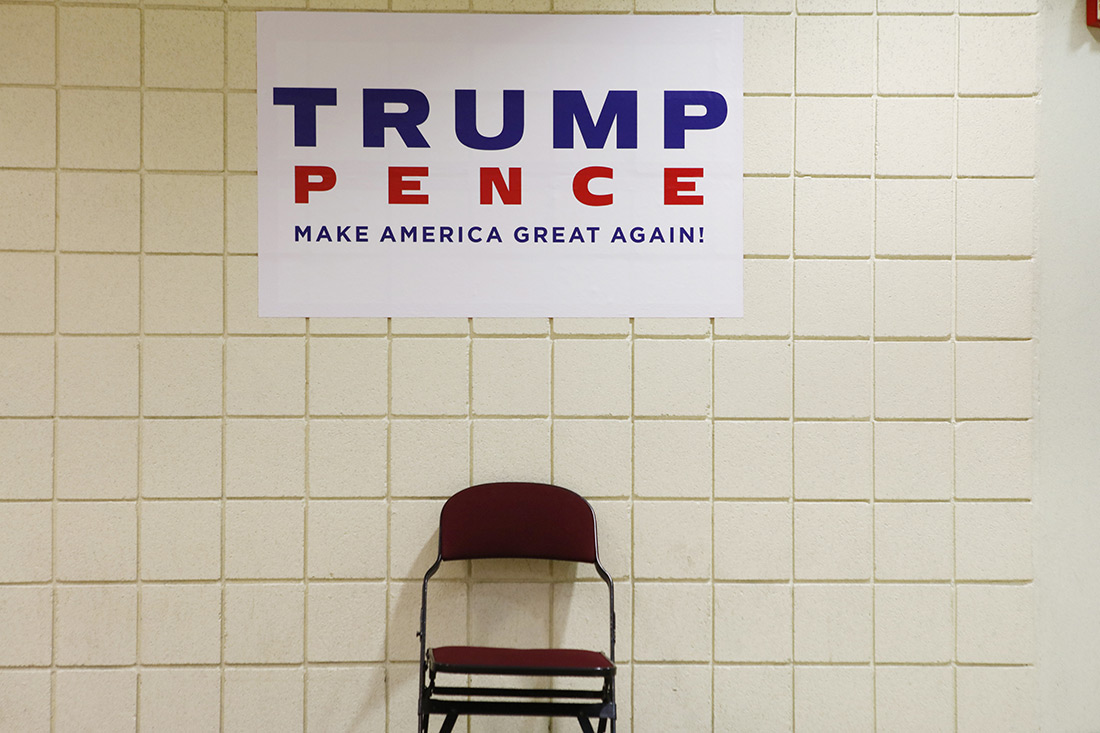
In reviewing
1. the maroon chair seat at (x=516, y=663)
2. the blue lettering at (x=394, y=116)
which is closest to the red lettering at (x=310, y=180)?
the blue lettering at (x=394, y=116)

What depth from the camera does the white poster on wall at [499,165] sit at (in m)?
2.49

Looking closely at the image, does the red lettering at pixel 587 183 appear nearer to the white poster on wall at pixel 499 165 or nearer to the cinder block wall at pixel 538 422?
the white poster on wall at pixel 499 165

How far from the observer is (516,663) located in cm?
207

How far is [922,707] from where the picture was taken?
250 cm

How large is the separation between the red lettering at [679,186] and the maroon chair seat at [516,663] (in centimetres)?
147

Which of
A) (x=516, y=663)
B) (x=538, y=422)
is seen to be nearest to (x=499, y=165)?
(x=538, y=422)

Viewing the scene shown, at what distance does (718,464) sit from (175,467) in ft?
5.94

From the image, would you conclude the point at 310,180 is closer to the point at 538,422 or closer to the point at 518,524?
the point at 538,422

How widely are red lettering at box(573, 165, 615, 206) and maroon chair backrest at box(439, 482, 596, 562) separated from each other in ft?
3.16

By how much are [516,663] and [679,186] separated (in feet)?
5.20

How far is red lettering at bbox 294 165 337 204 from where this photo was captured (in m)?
2.49

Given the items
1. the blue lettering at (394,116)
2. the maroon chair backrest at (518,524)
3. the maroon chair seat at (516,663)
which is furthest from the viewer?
the blue lettering at (394,116)

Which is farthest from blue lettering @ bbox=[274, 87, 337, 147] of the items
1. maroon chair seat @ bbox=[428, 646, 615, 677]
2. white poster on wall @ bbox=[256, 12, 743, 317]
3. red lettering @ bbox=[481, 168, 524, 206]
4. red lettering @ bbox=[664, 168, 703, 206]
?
maroon chair seat @ bbox=[428, 646, 615, 677]

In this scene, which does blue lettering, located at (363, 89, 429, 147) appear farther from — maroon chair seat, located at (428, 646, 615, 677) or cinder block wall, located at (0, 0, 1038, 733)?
maroon chair seat, located at (428, 646, 615, 677)
